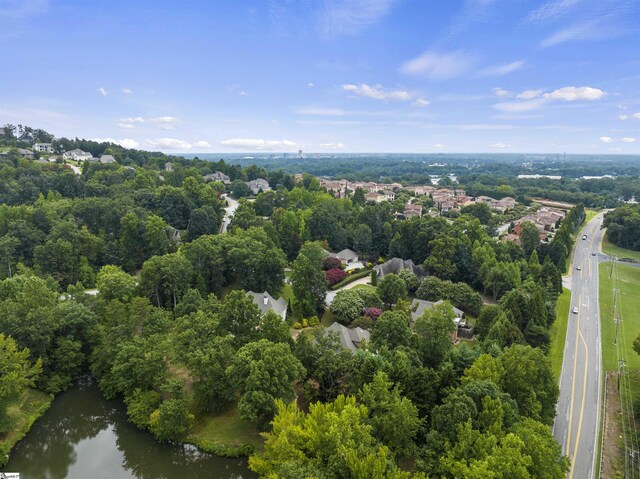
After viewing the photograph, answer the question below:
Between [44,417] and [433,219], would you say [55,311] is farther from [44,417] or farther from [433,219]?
[433,219]

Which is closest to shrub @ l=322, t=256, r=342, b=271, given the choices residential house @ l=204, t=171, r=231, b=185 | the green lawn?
the green lawn

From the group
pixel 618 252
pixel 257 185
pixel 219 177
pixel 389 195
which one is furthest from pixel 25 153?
pixel 618 252

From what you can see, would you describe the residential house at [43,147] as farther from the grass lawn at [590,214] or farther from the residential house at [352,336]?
the grass lawn at [590,214]

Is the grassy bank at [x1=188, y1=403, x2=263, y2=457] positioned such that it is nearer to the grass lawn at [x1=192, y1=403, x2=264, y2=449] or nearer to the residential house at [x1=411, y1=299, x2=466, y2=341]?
the grass lawn at [x1=192, y1=403, x2=264, y2=449]

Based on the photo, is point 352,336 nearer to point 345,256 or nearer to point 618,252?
point 345,256

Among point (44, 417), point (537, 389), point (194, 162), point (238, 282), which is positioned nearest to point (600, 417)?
point (537, 389)

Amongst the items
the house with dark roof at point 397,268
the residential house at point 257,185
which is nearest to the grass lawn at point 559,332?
the house with dark roof at point 397,268
